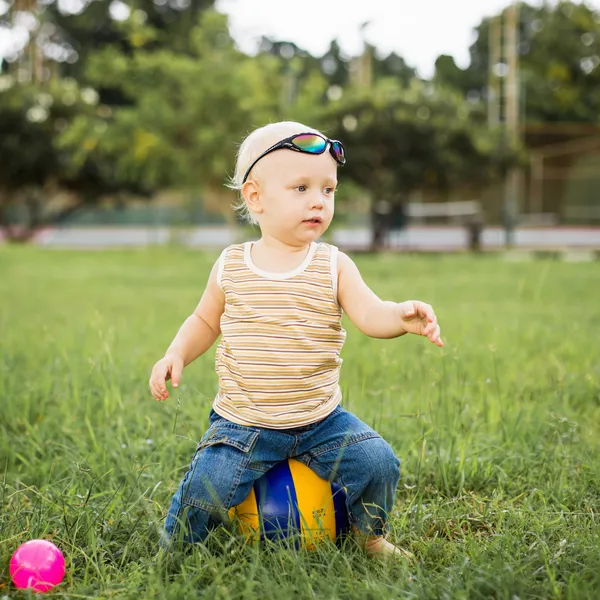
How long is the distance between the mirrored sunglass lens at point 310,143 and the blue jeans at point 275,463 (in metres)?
0.82

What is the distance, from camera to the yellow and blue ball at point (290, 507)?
95.3 inches

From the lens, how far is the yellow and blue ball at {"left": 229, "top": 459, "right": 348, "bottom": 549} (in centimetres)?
242

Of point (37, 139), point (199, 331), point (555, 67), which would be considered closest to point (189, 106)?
point (37, 139)

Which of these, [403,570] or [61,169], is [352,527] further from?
[61,169]

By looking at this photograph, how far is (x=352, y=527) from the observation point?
8.32ft

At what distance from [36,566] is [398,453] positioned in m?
1.43

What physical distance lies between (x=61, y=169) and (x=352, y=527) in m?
25.9

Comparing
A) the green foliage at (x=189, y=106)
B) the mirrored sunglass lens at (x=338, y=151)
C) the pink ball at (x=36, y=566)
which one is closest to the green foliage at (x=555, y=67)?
the green foliage at (x=189, y=106)

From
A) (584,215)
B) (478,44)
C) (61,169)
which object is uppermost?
(478,44)

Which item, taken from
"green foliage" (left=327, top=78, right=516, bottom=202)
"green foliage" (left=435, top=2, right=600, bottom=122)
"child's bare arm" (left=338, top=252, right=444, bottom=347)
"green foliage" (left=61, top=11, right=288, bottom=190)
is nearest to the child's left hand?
"child's bare arm" (left=338, top=252, right=444, bottom=347)

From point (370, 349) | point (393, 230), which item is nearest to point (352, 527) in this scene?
point (370, 349)

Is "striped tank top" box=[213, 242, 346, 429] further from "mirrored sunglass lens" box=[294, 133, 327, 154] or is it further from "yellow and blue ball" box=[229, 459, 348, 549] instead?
"mirrored sunglass lens" box=[294, 133, 327, 154]

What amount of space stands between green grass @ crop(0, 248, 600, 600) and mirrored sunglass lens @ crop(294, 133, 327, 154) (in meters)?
0.97

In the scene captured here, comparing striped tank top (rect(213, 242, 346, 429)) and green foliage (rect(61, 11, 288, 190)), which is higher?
green foliage (rect(61, 11, 288, 190))
